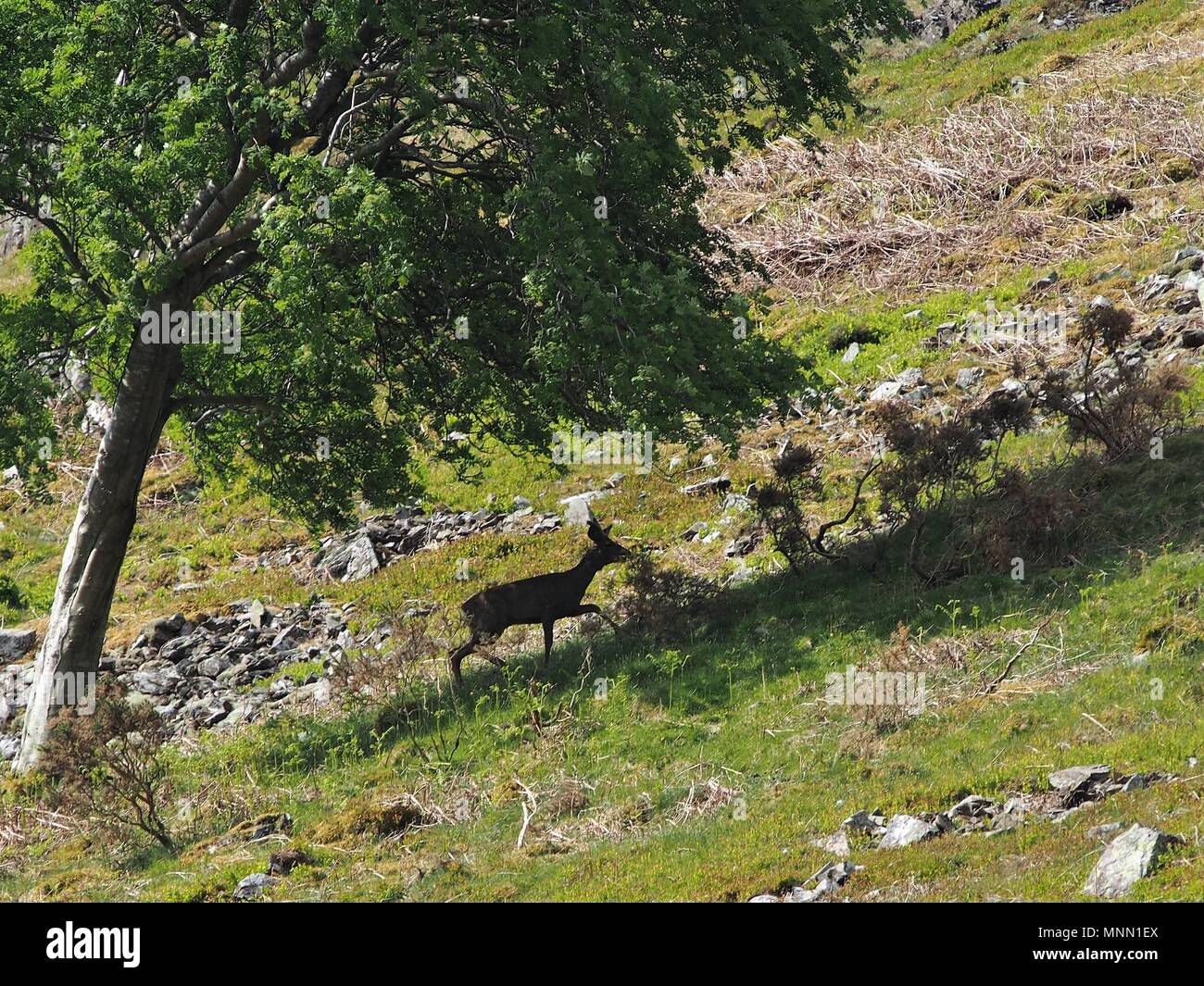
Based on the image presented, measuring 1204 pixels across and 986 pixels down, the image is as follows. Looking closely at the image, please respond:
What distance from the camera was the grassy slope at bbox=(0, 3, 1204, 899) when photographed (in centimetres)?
1215

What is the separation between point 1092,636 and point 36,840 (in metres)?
13.3

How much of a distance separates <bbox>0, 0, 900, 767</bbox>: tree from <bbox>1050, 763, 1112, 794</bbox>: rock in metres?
6.61

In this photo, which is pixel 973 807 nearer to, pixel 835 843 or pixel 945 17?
pixel 835 843

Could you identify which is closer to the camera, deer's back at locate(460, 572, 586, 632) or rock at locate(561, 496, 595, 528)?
deer's back at locate(460, 572, 586, 632)

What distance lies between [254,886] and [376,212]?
312 inches

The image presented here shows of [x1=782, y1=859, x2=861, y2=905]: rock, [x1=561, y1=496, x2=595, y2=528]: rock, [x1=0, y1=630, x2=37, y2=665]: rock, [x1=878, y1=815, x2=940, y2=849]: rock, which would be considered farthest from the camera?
[x1=0, y1=630, x2=37, y2=665]: rock

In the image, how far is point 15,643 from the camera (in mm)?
28781

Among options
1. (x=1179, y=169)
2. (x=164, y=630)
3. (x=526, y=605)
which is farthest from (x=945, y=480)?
(x=164, y=630)

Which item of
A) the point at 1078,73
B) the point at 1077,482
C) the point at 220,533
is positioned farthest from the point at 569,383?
the point at 1078,73

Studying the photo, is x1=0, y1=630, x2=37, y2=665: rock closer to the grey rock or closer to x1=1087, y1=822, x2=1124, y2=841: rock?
the grey rock

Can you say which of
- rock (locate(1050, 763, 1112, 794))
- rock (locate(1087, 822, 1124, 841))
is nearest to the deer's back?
rock (locate(1050, 763, 1112, 794))

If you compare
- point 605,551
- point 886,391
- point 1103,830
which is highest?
point 886,391

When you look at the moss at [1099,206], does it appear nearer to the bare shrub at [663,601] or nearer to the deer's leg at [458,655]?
the bare shrub at [663,601]

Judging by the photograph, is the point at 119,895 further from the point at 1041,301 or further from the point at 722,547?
the point at 1041,301
